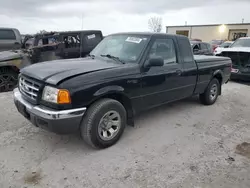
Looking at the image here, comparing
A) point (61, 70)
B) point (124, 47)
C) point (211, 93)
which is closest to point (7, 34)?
point (124, 47)

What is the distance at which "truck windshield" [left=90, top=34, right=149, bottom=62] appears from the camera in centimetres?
394

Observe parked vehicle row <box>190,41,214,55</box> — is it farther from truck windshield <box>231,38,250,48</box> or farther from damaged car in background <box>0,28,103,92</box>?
damaged car in background <box>0,28,103,92</box>

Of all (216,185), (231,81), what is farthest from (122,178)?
(231,81)

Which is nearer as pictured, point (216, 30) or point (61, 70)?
point (61, 70)

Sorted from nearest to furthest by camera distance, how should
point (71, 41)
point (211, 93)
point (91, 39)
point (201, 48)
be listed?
point (211, 93)
point (71, 41)
point (91, 39)
point (201, 48)

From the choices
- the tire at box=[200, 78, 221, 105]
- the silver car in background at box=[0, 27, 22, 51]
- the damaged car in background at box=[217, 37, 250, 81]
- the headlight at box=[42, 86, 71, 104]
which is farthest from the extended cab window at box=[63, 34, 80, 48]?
the damaged car in background at box=[217, 37, 250, 81]

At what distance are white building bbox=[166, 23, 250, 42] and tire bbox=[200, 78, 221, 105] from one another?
38.9 m

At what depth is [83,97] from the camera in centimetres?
309

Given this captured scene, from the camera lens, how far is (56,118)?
2936 mm

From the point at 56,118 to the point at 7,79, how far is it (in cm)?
440

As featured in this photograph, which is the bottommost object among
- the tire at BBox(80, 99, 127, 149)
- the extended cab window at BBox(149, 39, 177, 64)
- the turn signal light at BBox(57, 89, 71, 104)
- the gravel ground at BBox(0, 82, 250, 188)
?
the gravel ground at BBox(0, 82, 250, 188)

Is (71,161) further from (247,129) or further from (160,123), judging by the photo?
(247,129)

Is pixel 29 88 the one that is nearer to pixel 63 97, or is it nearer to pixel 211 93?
pixel 63 97

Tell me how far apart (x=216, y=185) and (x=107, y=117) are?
1.71m
